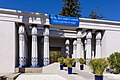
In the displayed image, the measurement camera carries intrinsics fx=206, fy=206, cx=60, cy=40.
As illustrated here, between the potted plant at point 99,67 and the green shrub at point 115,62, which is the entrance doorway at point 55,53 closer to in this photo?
the green shrub at point 115,62

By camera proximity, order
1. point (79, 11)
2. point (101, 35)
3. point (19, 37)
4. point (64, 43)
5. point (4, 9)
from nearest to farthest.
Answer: point (4, 9), point (19, 37), point (101, 35), point (64, 43), point (79, 11)

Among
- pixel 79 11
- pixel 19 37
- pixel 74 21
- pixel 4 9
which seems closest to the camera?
pixel 4 9

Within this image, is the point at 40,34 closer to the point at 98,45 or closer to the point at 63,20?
the point at 63,20

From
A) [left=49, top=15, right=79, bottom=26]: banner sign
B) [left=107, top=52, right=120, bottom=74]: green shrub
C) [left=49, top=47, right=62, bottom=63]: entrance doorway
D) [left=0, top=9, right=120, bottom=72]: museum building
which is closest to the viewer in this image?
[left=107, top=52, right=120, bottom=74]: green shrub

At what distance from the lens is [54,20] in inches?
790

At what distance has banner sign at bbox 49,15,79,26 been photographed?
1997 cm

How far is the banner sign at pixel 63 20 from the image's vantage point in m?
20.0

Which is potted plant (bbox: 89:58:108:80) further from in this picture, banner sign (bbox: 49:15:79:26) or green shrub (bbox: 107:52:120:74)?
banner sign (bbox: 49:15:79:26)

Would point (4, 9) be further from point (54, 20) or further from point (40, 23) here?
point (54, 20)

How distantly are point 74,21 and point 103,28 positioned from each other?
133 inches

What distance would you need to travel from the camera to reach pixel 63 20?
20.4 metres

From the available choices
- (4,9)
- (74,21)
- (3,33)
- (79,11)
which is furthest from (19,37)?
(79,11)

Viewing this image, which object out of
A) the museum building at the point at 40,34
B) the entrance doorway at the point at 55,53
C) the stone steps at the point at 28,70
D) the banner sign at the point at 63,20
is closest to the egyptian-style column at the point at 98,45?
the museum building at the point at 40,34

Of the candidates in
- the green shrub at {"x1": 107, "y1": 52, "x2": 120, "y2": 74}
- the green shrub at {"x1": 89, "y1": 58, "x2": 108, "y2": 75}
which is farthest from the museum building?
the green shrub at {"x1": 89, "y1": 58, "x2": 108, "y2": 75}
